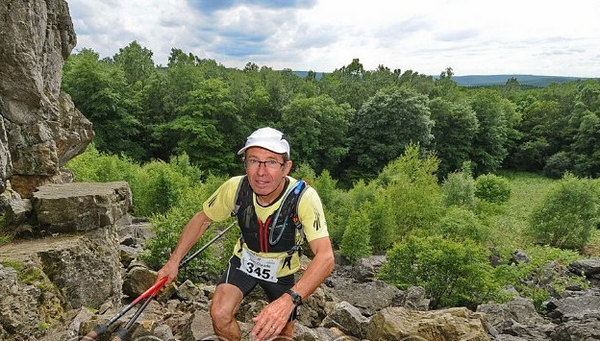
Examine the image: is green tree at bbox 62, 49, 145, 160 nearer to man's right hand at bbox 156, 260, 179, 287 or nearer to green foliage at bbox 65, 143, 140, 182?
green foliage at bbox 65, 143, 140, 182

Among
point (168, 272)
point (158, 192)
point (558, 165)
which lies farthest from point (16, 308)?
point (558, 165)

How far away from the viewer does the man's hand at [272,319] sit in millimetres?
3986

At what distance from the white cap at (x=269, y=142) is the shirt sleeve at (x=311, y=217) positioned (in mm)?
561

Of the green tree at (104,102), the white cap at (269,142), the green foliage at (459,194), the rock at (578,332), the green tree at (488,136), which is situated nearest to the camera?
the white cap at (269,142)

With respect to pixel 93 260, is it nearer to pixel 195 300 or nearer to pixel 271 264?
pixel 195 300

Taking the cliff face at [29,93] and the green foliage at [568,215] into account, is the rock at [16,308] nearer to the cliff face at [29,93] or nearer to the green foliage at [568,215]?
the cliff face at [29,93]

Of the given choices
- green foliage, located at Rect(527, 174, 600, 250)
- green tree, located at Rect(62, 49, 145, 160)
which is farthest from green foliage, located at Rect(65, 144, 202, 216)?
green foliage, located at Rect(527, 174, 600, 250)

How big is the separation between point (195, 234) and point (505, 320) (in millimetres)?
11463

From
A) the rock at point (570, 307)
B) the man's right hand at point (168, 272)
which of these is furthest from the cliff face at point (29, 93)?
the rock at point (570, 307)

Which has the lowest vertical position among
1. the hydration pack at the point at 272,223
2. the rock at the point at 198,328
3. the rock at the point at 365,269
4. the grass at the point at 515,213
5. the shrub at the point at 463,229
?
the grass at the point at 515,213

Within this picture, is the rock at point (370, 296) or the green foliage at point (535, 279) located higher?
the rock at point (370, 296)

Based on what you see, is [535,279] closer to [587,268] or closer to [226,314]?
[587,268]

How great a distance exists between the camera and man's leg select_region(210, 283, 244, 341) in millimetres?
5098

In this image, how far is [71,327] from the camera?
24.8 feet
